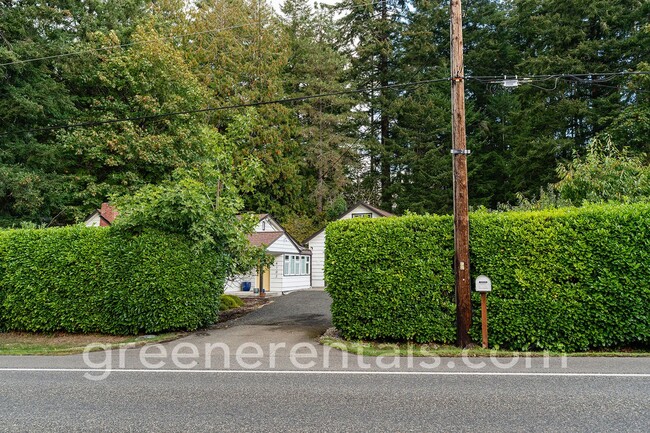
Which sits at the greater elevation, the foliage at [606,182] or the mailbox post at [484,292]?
the foliage at [606,182]

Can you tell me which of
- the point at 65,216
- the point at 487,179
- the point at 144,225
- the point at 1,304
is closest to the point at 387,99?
the point at 487,179

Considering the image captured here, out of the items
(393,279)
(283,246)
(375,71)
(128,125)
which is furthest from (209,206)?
(375,71)

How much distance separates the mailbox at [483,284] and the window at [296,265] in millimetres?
16934

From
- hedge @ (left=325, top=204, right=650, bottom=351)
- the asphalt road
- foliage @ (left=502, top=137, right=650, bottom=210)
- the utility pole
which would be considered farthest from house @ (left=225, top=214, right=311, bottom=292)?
the asphalt road

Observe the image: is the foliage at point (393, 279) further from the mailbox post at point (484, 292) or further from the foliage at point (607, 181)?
the foliage at point (607, 181)

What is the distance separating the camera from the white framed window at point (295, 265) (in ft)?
81.7

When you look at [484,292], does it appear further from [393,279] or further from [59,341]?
[59,341]

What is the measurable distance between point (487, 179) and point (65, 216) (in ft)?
93.1

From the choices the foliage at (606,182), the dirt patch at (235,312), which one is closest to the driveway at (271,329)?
the dirt patch at (235,312)

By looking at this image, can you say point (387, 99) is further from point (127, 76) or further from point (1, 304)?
point (1, 304)

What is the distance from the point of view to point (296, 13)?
4044 cm

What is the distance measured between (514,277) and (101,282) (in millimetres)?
10072

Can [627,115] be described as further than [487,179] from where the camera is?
No

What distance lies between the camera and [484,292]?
8.81 m
